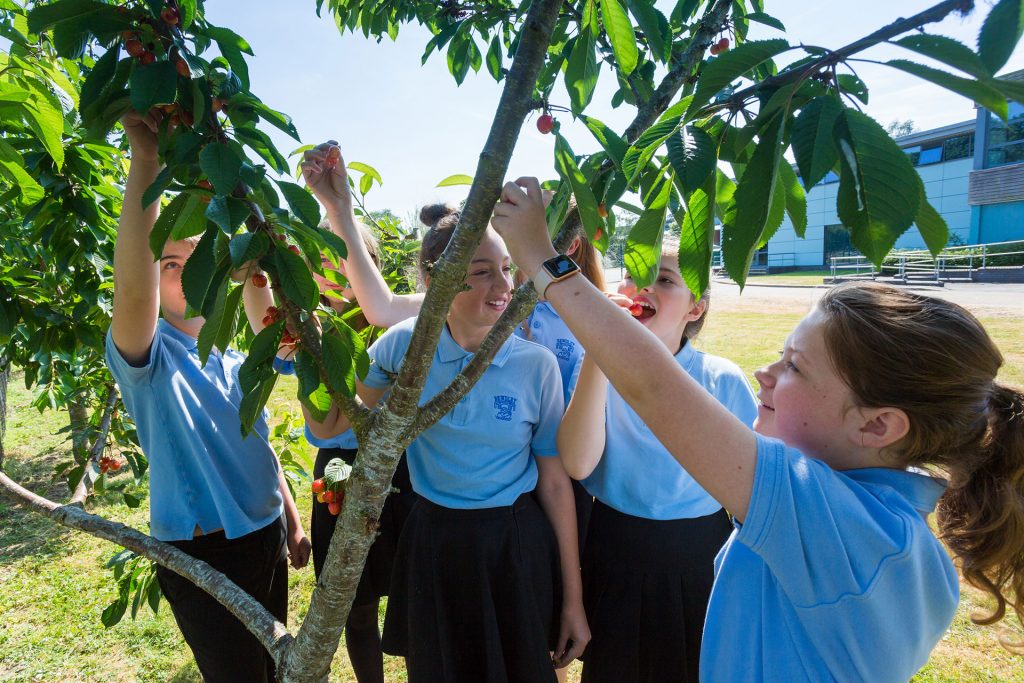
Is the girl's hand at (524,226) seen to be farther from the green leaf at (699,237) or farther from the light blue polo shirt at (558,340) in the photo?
the light blue polo shirt at (558,340)

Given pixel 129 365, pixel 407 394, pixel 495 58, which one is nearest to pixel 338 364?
pixel 407 394

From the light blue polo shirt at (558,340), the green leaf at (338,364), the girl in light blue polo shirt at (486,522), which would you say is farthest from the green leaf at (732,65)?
the light blue polo shirt at (558,340)

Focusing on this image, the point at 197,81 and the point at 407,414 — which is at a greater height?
the point at 197,81

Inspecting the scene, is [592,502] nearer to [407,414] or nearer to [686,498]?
[686,498]

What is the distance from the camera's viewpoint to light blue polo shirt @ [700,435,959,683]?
916 mm

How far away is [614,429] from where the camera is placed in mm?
1837

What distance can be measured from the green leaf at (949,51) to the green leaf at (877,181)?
0.26 feet

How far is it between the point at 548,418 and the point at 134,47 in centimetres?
136

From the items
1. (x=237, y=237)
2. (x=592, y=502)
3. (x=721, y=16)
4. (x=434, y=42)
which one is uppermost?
(x=434, y=42)

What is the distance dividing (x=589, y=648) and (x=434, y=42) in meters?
2.22

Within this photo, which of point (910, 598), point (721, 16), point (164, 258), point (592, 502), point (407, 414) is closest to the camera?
point (910, 598)

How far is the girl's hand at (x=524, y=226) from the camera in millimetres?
1062

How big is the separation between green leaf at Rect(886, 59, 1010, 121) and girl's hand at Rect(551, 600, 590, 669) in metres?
1.62

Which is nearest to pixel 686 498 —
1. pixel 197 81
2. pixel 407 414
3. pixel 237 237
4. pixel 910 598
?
pixel 910 598
